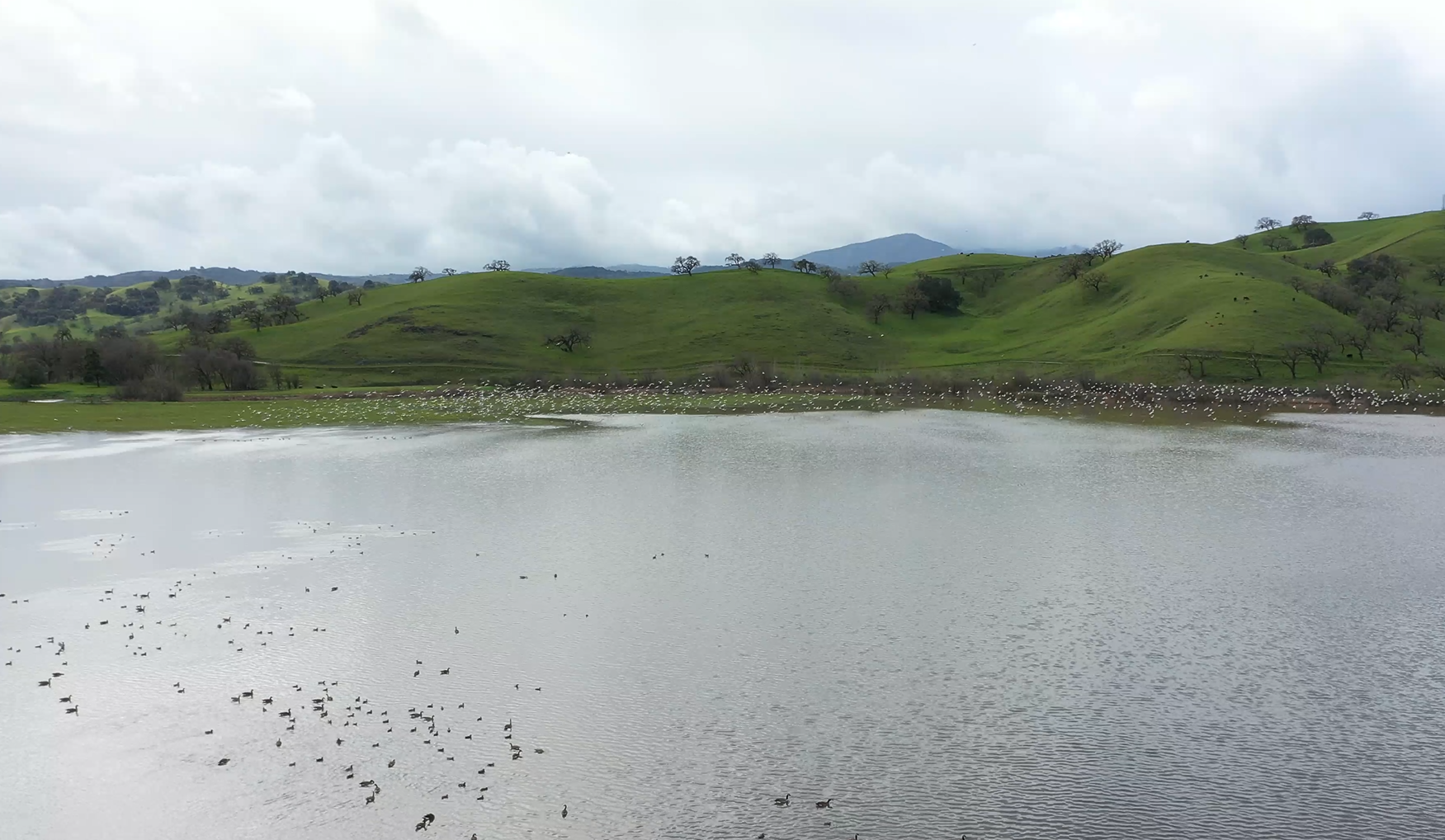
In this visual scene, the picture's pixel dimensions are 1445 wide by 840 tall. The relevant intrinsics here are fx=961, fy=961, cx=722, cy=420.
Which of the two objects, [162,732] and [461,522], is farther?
[461,522]

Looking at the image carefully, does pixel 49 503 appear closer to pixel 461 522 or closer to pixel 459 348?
pixel 461 522

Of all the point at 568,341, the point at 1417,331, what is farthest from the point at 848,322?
the point at 1417,331

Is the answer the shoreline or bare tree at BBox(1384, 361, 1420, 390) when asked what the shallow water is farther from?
bare tree at BBox(1384, 361, 1420, 390)

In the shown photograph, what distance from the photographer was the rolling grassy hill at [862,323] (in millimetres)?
108688

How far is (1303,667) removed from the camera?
20.3m

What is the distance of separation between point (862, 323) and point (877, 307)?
23.8ft

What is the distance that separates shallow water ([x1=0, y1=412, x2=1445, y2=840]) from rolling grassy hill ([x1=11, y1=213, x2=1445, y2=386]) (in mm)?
73110

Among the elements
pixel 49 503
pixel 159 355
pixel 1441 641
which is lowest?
pixel 1441 641

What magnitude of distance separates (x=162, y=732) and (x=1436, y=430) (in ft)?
240

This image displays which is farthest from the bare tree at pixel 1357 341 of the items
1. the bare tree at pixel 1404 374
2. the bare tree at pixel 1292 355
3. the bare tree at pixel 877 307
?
the bare tree at pixel 877 307

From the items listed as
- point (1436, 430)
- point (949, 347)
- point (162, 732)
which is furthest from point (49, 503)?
point (949, 347)

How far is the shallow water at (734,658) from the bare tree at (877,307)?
11320 cm

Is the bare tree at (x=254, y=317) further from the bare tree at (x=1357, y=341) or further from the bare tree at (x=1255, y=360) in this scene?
the bare tree at (x=1357, y=341)

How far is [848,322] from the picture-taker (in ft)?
486
